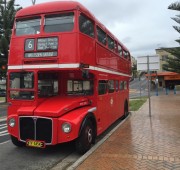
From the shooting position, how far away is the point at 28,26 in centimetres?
916

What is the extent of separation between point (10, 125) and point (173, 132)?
18.2 feet

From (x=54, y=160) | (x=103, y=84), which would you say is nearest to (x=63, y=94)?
(x=103, y=84)

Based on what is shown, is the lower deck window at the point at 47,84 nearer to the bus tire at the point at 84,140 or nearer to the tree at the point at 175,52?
the bus tire at the point at 84,140

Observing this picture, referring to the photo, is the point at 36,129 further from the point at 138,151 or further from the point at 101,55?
the point at 101,55

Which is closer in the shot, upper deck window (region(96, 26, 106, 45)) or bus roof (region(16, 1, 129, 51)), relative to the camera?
bus roof (region(16, 1, 129, 51))

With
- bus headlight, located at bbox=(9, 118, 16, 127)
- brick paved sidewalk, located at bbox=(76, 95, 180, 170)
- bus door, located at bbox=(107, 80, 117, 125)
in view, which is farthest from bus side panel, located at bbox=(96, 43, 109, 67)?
bus headlight, located at bbox=(9, 118, 16, 127)

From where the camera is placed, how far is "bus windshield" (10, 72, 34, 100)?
8.70 meters

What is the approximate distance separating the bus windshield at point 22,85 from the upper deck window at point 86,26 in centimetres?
183

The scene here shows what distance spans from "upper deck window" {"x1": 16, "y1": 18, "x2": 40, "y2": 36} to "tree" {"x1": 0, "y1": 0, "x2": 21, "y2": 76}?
19.9 meters

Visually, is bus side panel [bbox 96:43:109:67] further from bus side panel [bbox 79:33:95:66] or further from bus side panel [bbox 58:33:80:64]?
bus side panel [bbox 58:33:80:64]

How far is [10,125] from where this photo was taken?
8.66 meters

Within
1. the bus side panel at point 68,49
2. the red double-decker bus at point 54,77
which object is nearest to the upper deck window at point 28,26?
the red double-decker bus at point 54,77

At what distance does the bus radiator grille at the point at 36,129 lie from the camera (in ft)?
26.5

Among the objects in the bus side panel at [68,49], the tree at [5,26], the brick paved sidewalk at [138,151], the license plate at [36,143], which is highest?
the tree at [5,26]
